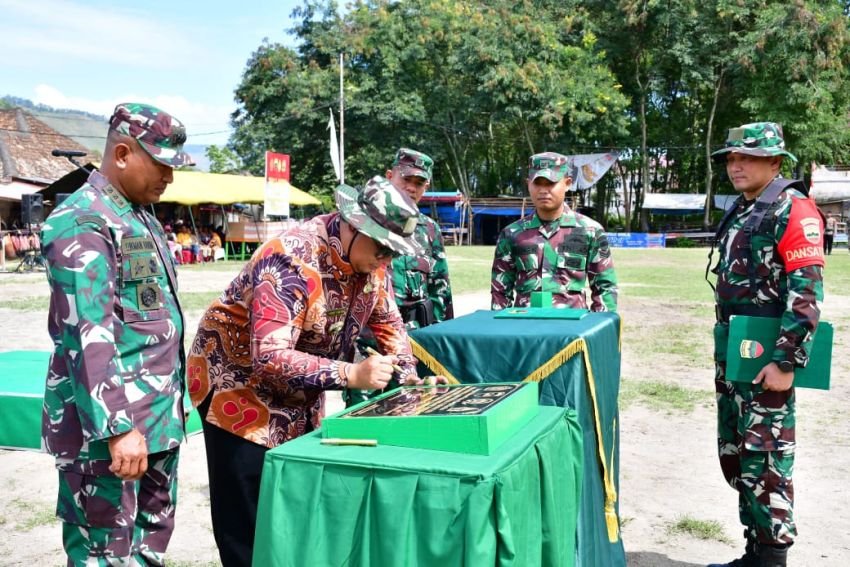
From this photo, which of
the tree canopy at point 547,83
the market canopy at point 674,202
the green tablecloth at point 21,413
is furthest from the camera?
the market canopy at point 674,202

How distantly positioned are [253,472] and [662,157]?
46728 millimetres

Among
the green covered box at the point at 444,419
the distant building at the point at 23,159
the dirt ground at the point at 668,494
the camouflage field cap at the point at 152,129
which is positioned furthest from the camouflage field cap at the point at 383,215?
the distant building at the point at 23,159

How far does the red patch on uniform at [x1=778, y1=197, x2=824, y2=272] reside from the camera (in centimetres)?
327

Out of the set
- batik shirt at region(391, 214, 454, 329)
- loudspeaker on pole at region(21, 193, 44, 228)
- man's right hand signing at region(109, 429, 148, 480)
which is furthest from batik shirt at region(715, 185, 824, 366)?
loudspeaker on pole at region(21, 193, 44, 228)

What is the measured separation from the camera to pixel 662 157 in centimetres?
4622

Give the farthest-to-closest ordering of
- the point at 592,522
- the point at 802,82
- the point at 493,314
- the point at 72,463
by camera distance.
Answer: the point at 802,82 → the point at 493,314 → the point at 592,522 → the point at 72,463

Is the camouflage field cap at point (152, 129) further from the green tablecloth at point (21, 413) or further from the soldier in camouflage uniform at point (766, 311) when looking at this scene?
the soldier in camouflage uniform at point (766, 311)

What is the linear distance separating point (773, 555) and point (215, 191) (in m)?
24.3

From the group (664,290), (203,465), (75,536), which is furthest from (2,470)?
(664,290)

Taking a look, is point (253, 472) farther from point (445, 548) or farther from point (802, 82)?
point (802, 82)

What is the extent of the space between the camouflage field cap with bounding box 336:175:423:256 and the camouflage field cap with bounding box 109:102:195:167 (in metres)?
0.58

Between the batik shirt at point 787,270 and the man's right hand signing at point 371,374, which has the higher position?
the batik shirt at point 787,270

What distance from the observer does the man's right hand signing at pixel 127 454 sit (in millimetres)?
2287

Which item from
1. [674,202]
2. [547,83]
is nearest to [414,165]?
[547,83]
